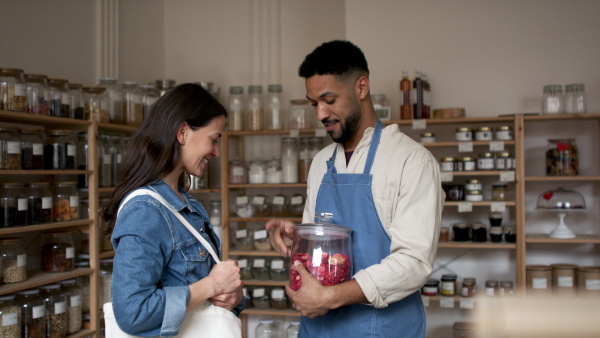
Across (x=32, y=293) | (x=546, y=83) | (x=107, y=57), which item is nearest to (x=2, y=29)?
(x=107, y=57)

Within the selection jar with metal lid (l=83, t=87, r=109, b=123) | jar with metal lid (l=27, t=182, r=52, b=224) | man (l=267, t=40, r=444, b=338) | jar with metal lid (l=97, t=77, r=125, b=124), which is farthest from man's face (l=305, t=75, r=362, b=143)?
jar with metal lid (l=97, t=77, r=125, b=124)

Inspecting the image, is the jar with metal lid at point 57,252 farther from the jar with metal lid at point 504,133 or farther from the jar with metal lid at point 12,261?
the jar with metal lid at point 504,133

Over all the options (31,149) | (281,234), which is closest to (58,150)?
(31,149)

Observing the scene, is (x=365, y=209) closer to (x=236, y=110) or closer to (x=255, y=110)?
(x=255, y=110)

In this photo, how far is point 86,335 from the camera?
3039 millimetres

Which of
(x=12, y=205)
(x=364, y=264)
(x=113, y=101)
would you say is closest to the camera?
(x=364, y=264)

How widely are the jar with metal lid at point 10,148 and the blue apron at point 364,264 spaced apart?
181cm

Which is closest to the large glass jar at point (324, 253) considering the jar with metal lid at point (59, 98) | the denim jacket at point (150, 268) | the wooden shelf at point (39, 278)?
the denim jacket at point (150, 268)

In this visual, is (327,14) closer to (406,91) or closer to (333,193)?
(406,91)

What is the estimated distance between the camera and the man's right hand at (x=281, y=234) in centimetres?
190

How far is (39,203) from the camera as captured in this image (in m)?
2.85

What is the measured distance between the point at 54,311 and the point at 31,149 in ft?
2.88

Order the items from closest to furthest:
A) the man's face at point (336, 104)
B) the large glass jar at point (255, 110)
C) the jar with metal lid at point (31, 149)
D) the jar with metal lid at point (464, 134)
A: the man's face at point (336, 104) → the jar with metal lid at point (31, 149) → the jar with metal lid at point (464, 134) → the large glass jar at point (255, 110)

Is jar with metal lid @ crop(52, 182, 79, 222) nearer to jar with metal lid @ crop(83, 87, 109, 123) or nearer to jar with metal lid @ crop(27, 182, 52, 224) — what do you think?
jar with metal lid @ crop(27, 182, 52, 224)
